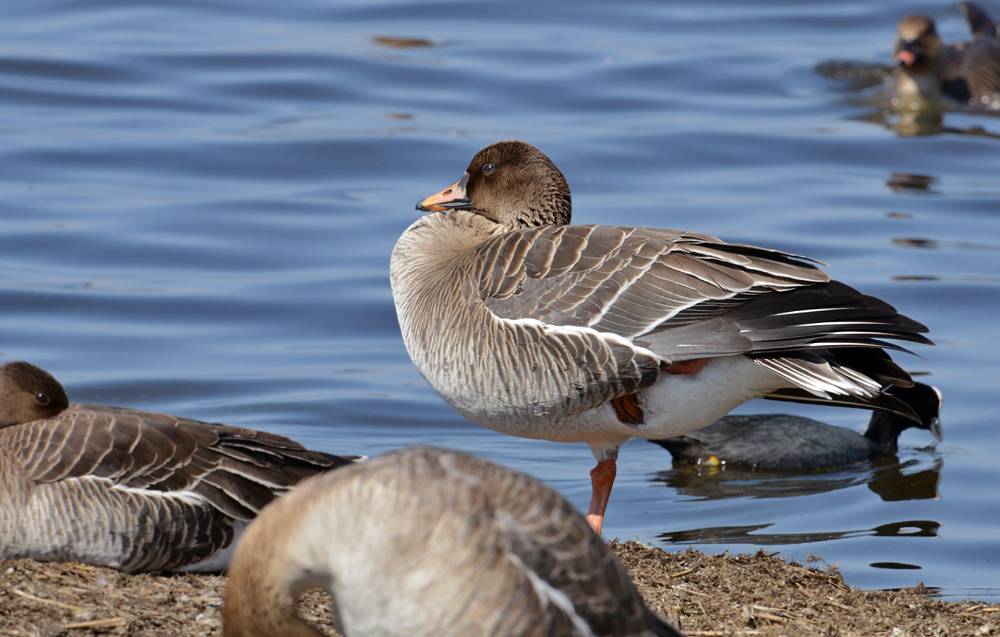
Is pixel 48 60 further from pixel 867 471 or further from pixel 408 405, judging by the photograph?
pixel 867 471

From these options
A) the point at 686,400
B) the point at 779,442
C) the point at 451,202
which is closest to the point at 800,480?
the point at 779,442

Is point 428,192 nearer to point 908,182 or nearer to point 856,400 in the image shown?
point 908,182

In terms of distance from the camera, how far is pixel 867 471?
11.5 m

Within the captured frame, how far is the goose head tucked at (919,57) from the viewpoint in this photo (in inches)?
832

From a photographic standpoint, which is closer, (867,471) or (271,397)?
(867,471)

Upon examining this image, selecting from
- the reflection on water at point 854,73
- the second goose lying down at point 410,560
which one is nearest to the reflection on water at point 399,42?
the reflection on water at point 854,73

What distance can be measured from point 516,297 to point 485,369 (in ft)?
1.36

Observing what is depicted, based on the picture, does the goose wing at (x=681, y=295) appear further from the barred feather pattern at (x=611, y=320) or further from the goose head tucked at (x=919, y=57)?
the goose head tucked at (x=919, y=57)

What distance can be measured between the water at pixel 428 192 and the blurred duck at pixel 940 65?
48 centimetres

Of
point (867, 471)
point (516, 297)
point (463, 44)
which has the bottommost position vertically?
point (867, 471)

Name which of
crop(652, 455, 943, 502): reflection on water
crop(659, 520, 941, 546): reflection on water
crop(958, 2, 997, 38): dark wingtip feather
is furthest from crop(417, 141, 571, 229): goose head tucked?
crop(958, 2, 997, 38): dark wingtip feather

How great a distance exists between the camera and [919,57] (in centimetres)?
2136

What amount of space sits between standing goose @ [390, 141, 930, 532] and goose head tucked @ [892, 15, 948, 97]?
13513 mm

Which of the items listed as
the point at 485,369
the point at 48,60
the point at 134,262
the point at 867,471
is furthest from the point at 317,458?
the point at 48,60
